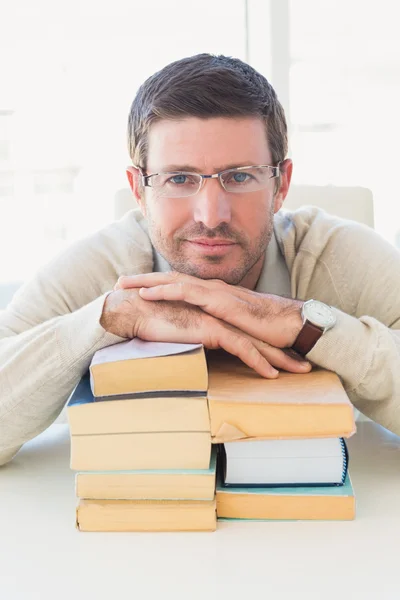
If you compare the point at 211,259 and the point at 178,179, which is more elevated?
the point at 178,179

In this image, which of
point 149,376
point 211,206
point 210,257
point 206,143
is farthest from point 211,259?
point 149,376

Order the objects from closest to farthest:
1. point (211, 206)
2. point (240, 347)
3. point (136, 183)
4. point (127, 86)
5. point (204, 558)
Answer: point (204, 558), point (240, 347), point (211, 206), point (136, 183), point (127, 86)

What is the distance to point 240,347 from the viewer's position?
0.98 metres

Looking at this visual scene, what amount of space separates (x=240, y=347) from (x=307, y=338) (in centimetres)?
10

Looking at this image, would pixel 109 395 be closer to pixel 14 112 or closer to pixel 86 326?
pixel 86 326

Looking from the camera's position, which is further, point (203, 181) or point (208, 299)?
point (203, 181)

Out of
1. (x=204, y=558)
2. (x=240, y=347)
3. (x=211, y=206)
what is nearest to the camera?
(x=204, y=558)

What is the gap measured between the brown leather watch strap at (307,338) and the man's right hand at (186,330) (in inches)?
1.0

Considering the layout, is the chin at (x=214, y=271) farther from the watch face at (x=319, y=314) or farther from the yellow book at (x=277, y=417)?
the yellow book at (x=277, y=417)

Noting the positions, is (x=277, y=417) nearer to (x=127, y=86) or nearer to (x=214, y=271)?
(x=214, y=271)

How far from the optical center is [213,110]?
128cm

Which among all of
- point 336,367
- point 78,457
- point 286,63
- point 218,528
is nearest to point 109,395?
point 78,457

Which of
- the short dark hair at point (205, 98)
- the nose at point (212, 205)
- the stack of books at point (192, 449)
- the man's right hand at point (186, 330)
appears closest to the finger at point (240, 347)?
the man's right hand at point (186, 330)

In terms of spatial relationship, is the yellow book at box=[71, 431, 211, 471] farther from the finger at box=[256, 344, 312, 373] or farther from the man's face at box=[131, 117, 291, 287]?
the man's face at box=[131, 117, 291, 287]
